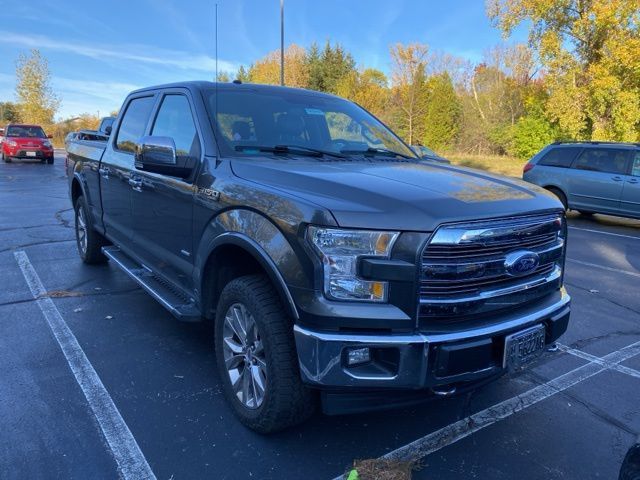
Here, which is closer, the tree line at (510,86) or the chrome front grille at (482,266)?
the chrome front grille at (482,266)

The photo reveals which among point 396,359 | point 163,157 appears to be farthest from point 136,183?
point 396,359

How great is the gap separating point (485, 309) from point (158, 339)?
2.68 metres

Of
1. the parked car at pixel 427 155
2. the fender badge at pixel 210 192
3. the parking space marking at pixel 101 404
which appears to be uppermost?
the parked car at pixel 427 155

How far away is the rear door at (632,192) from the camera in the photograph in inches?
422

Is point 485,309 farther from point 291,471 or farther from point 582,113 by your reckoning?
point 582,113

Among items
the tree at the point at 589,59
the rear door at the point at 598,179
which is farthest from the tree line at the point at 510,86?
the rear door at the point at 598,179

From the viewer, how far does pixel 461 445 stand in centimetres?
281

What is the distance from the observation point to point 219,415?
3.02m

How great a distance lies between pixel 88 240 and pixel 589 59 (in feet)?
72.2

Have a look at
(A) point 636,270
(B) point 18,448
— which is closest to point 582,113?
(A) point 636,270

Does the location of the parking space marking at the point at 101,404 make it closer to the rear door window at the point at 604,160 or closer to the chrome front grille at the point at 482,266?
the chrome front grille at the point at 482,266

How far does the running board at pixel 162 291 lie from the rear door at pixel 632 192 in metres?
10.3

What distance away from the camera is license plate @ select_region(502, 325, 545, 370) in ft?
8.23

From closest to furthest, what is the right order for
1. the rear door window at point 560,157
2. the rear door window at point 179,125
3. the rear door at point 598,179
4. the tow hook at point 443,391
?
the tow hook at point 443,391 < the rear door window at point 179,125 < the rear door at point 598,179 < the rear door window at point 560,157
